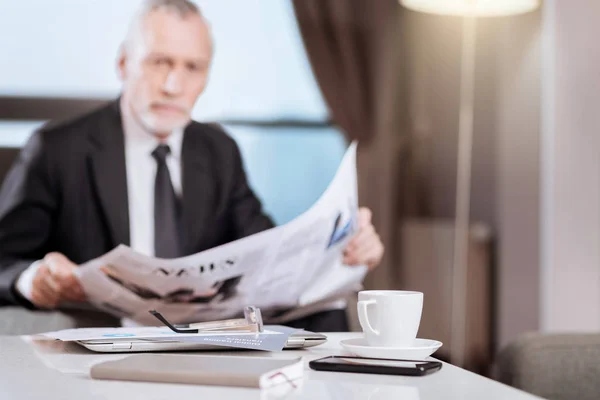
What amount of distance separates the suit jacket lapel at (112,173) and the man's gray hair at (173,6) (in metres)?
0.27

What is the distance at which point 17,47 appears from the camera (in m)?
2.12

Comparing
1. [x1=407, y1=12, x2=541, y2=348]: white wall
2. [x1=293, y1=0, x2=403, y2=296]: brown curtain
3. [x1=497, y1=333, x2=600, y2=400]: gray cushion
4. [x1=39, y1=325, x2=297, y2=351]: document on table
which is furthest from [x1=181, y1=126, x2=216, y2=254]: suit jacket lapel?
[x1=407, y1=12, x2=541, y2=348]: white wall

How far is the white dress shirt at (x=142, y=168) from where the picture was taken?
1733 millimetres

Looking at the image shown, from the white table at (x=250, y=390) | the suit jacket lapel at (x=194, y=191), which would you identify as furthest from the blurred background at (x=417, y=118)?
the white table at (x=250, y=390)

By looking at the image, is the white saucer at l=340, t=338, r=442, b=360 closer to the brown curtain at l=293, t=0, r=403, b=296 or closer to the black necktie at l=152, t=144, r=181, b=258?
the black necktie at l=152, t=144, r=181, b=258

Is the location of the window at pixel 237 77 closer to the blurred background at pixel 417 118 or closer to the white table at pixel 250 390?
the blurred background at pixel 417 118

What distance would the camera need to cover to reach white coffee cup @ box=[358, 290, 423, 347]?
2.34 ft

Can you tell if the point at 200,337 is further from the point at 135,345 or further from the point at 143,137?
the point at 143,137

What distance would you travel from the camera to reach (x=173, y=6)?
1.83 m

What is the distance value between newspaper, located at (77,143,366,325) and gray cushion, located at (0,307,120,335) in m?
0.05

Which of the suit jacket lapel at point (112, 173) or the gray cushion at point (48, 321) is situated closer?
the gray cushion at point (48, 321)

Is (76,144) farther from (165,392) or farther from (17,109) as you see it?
(165,392)

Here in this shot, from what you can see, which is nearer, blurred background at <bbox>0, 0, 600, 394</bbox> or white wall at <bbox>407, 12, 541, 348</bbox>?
blurred background at <bbox>0, 0, 600, 394</bbox>

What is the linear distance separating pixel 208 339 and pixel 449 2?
207cm
